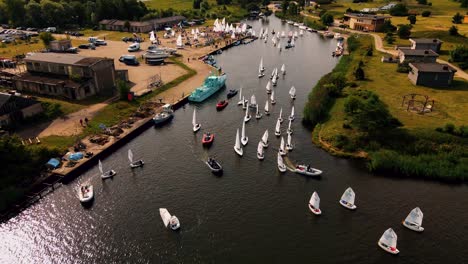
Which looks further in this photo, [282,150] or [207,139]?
[207,139]

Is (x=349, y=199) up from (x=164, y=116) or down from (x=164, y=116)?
down

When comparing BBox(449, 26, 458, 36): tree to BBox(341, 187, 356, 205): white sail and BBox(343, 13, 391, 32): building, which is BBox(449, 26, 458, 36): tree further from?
BBox(341, 187, 356, 205): white sail

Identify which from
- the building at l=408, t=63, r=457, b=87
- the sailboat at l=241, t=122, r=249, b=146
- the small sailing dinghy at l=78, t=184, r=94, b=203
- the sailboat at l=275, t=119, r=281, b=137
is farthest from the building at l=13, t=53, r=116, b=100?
the building at l=408, t=63, r=457, b=87

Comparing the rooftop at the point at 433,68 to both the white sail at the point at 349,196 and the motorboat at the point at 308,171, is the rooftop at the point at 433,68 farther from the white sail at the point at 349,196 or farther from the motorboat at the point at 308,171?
the white sail at the point at 349,196

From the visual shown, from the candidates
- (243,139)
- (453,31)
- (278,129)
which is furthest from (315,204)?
(453,31)

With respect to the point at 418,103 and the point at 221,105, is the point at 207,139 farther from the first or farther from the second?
the point at 418,103

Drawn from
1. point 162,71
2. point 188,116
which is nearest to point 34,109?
point 188,116

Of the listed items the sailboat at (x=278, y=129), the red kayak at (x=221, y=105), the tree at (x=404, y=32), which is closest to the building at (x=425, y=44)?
the tree at (x=404, y=32)

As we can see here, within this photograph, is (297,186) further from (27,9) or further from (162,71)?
(27,9)
